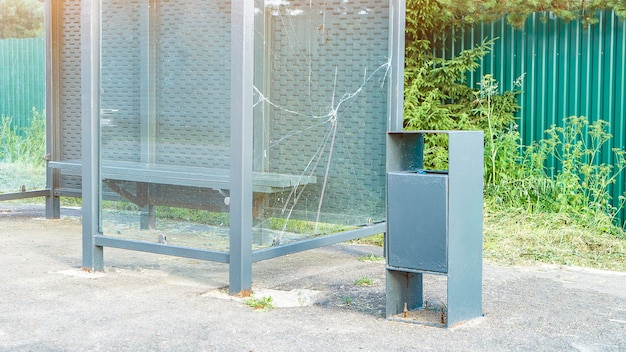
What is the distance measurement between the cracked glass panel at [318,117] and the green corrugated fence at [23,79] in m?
3.93

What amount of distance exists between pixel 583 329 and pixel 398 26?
10.5ft

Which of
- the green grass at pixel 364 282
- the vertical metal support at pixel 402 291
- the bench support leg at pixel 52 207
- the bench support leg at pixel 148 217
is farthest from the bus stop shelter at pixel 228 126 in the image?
the bench support leg at pixel 52 207

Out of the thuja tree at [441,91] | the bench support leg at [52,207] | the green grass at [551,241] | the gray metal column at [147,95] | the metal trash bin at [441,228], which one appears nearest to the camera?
the metal trash bin at [441,228]

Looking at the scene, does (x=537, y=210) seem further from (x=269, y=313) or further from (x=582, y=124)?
(x=269, y=313)

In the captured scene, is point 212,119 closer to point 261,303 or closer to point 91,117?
point 91,117

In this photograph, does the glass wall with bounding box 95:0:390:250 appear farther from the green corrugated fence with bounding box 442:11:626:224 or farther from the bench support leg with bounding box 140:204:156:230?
the green corrugated fence with bounding box 442:11:626:224

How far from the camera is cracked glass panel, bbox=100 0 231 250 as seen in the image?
19.2 ft

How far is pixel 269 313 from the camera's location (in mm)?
5281

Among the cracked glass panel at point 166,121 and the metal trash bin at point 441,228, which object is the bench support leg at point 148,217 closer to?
the cracked glass panel at point 166,121

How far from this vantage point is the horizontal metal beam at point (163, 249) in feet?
18.8

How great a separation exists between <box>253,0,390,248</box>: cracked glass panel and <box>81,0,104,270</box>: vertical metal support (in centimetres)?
129

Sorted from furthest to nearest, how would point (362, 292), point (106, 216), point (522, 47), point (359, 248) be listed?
point (522, 47)
point (359, 248)
point (106, 216)
point (362, 292)

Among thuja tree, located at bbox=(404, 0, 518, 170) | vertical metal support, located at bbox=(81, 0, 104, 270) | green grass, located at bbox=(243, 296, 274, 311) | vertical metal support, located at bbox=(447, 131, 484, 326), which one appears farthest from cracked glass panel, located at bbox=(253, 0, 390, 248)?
thuja tree, located at bbox=(404, 0, 518, 170)

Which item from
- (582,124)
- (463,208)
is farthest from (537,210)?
(463,208)
